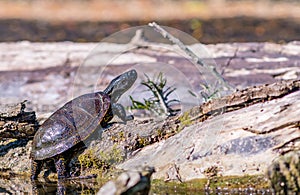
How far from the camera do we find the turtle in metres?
4.97

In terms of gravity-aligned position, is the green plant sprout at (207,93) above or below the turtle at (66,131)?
above

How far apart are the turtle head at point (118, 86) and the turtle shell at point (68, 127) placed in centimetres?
44

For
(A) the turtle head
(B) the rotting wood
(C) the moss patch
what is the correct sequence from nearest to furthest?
(C) the moss patch, (B) the rotting wood, (A) the turtle head

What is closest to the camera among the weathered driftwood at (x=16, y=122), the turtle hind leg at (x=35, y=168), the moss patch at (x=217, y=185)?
the moss patch at (x=217, y=185)

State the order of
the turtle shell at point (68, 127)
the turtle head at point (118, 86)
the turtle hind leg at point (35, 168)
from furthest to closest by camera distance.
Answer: the turtle head at point (118, 86) → the turtle hind leg at point (35, 168) → the turtle shell at point (68, 127)

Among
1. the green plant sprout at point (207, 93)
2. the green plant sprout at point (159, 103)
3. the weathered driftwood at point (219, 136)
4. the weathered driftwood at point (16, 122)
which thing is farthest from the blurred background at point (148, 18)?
→ the weathered driftwood at point (219, 136)

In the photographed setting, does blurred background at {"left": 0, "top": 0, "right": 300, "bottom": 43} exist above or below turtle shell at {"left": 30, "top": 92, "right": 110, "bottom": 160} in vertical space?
above

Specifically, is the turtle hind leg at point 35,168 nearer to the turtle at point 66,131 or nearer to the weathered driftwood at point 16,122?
the turtle at point 66,131

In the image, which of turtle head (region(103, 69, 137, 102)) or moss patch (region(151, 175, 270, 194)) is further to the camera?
turtle head (region(103, 69, 137, 102))

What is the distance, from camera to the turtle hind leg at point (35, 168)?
511cm

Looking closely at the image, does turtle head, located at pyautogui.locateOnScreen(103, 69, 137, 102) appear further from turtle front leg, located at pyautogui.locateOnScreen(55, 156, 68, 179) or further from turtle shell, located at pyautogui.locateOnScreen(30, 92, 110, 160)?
turtle front leg, located at pyautogui.locateOnScreen(55, 156, 68, 179)

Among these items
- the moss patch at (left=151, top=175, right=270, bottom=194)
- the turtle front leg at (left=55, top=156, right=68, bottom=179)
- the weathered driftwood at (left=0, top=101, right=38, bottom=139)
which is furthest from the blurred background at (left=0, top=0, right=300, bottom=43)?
the moss patch at (left=151, top=175, right=270, bottom=194)

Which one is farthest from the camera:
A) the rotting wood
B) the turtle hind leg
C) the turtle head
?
the turtle head

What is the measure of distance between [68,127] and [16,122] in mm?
475
